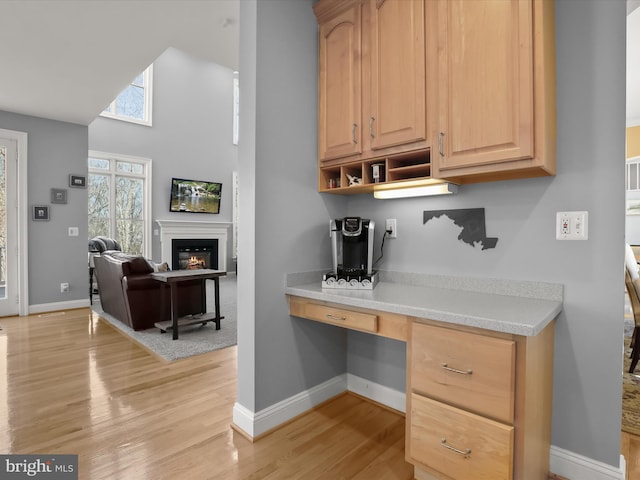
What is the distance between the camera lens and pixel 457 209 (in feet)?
6.37

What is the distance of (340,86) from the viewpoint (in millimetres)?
2070

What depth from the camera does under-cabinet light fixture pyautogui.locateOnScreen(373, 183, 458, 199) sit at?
→ 1.86 metres

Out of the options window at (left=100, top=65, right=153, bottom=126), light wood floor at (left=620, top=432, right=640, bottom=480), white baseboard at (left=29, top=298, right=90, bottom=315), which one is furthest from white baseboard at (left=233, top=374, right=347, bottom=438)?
window at (left=100, top=65, right=153, bottom=126)

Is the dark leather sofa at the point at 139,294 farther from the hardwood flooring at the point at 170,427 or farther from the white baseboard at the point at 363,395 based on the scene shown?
the white baseboard at the point at 363,395

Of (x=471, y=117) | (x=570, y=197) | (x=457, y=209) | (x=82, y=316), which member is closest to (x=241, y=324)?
Result: (x=457, y=209)

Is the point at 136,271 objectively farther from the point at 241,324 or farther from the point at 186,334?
the point at 241,324

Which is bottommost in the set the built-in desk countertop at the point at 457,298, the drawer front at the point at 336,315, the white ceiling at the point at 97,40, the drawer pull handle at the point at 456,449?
the drawer pull handle at the point at 456,449

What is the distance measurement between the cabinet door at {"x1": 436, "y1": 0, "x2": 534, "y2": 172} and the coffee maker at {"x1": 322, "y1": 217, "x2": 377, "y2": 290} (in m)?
0.61

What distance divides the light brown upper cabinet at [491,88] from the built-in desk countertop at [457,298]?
0.58 meters

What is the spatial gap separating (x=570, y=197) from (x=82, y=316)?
5.36 metres

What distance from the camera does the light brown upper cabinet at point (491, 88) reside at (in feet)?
4.62

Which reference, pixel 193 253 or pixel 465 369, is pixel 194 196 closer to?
pixel 193 253

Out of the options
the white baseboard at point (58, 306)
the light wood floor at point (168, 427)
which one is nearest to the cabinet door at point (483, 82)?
the light wood floor at point (168, 427)

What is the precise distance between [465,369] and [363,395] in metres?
1.19
